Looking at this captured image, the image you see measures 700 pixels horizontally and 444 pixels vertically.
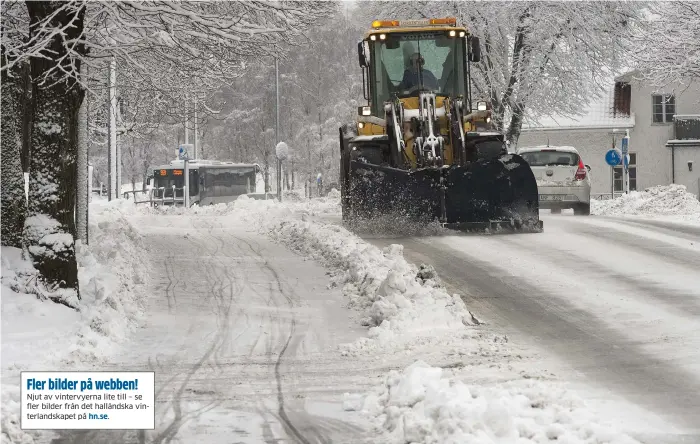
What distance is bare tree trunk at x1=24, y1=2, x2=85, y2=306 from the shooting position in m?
10.6

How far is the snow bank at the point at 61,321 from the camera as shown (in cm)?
860

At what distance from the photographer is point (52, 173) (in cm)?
1067

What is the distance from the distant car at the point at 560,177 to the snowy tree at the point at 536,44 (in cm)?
798

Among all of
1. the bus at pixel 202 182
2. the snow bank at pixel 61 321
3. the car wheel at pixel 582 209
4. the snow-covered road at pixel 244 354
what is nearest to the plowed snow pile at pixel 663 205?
the car wheel at pixel 582 209

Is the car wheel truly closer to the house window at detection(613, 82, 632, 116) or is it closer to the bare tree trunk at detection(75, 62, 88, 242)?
the bare tree trunk at detection(75, 62, 88, 242)

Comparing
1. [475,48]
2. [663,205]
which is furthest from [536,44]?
[475,48]

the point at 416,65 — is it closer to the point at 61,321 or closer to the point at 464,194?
the point at 464,194

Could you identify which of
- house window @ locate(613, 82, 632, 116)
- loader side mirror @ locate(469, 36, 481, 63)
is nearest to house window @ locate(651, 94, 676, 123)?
house window @ locate(613, 82, 632, 116)

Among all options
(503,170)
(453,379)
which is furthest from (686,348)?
(503,170)

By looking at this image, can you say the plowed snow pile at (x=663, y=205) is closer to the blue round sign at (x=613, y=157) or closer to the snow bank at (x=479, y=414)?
the blue round sign at (x=613, y=157)

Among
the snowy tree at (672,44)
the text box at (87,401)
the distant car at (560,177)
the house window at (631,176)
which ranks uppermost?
the snowy tree at (672,44)

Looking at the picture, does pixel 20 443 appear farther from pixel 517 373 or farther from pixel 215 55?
pixel 215 55

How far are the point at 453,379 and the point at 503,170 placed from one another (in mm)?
9966

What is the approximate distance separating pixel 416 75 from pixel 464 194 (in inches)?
119
